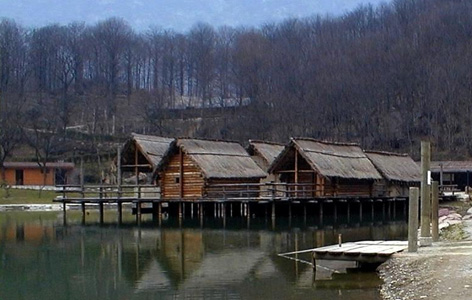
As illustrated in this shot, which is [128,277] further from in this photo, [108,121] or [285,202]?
[108,121]

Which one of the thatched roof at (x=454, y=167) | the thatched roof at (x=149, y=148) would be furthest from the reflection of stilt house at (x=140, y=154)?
the thatched roof at (x=454, y=167)

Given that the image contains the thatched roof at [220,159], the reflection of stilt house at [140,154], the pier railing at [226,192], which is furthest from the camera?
the reflection of stilt house at [140,154]

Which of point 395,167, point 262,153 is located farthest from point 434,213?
point 395,167

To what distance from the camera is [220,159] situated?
5084 cm

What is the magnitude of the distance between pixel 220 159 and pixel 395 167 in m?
15.2

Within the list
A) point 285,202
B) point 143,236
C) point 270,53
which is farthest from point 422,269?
point 270,53

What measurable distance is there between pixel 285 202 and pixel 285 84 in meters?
60.3

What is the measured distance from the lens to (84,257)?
29.4 m

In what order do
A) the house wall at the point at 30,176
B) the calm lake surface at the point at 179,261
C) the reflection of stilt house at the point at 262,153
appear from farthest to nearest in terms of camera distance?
1. the house wall at the point at 30,176
2. the reflection of stilt house at the point at 262,153
3. the calm lake surface at the point at 179,261

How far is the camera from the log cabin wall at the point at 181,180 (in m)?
48.8

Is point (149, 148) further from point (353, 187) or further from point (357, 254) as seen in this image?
point (357, 254)

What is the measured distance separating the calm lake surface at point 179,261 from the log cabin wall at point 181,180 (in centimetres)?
319

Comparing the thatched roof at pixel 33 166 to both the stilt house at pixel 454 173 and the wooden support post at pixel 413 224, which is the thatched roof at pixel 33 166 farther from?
the wooden support post at pixel 413 224

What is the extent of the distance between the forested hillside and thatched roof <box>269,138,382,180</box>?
103 ft
